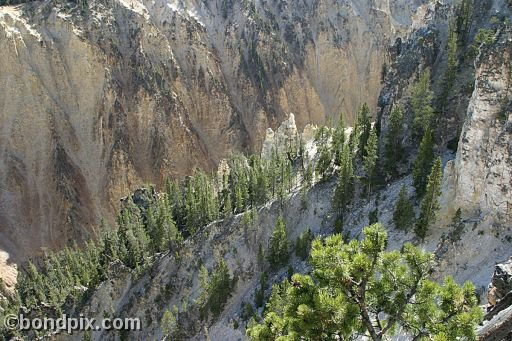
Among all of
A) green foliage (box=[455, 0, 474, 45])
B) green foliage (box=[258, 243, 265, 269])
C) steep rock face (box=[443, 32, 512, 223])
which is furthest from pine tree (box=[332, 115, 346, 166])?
steep rock face (box=[443, 32, 512, 223])

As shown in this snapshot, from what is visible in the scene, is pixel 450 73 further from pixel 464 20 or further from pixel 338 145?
pixel 338 145

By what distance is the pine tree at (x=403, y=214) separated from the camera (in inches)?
1599

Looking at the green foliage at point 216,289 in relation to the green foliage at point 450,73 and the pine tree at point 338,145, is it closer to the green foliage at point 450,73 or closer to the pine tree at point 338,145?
the pine tree at point 338,145

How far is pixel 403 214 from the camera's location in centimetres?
4091

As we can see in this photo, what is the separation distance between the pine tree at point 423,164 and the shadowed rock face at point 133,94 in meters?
62.2

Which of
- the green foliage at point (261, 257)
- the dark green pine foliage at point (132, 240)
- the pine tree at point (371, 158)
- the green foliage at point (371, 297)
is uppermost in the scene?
the green foliage at point (371, 297)

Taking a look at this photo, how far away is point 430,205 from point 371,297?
95.5 feet

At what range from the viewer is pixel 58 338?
59.4m

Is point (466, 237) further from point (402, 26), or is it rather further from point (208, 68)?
point (402, 26)

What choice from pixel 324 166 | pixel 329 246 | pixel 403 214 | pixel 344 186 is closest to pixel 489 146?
pixel 403 214

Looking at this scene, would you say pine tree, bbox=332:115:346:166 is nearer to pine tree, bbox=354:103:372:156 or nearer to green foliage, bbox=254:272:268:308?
pine tree, bbox=354:103:372:156

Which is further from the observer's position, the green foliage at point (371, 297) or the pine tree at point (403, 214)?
the pine tree at point (403, 214)

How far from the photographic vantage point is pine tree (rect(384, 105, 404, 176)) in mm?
50094

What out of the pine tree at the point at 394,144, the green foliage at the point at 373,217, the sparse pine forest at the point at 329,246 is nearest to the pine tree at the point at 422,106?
the sparse pine forest at the point at 329,246
